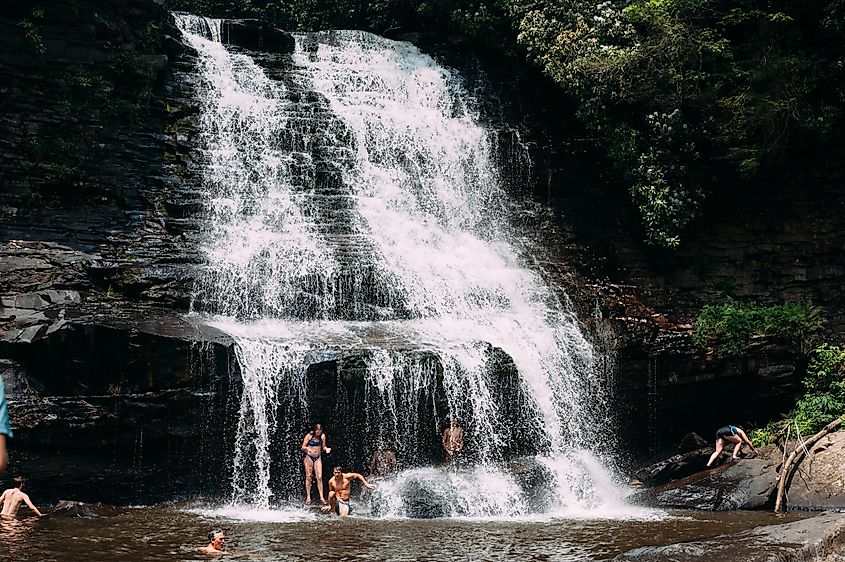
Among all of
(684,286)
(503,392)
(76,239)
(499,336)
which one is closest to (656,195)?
(684,286)

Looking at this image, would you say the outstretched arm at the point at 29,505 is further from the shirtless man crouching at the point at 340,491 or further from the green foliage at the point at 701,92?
the green foliage at the point at 701,92

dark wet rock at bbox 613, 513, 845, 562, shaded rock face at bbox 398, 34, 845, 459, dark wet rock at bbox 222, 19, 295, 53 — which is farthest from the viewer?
dark wet rock at bbox 222, 19, 295, 53

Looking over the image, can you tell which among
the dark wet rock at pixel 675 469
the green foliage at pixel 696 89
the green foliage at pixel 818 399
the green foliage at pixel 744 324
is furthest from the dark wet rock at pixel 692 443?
the green foliage at pixel 696 89

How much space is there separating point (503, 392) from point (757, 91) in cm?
994

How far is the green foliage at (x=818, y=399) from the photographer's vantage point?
16.1 meters

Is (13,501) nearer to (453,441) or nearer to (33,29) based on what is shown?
(453,441)

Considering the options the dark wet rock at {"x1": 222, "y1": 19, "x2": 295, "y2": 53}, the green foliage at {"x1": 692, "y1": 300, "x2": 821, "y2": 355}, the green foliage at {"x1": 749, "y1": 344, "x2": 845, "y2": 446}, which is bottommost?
the green foliage at {"x1": 749, "y1": 344, "x2": 845, "y2": 446}

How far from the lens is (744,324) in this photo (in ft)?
56.6

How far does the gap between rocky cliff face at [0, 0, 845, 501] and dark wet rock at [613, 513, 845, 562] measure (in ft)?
24.4

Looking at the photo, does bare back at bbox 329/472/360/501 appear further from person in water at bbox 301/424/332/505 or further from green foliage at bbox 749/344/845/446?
green foliage at bbox 749/344/845/446

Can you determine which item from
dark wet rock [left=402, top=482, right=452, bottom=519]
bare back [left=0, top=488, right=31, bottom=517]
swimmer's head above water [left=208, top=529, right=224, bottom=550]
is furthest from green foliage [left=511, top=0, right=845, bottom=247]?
bare back [left=0, top=488, right=31, bottom=517]

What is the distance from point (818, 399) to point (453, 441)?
7874 millimetres

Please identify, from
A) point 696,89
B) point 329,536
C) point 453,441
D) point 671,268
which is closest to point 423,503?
point 453,441

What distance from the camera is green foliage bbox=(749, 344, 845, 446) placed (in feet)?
52.8
